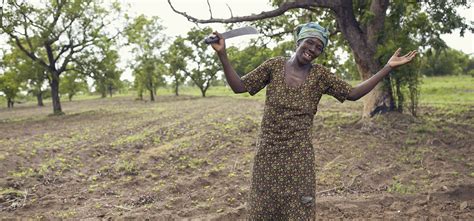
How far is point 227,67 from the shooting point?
103 inches

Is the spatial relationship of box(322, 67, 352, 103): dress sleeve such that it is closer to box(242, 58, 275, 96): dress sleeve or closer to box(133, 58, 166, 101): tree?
box(242, 58, 275, 96): dress sleeve

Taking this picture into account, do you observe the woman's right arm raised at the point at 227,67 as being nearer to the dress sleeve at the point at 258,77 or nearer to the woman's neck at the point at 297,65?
the dress sleeve at the point at 258,77

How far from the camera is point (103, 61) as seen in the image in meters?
21.4

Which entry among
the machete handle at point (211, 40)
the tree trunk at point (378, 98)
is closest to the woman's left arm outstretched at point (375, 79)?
the machete handle at point (211, 40)

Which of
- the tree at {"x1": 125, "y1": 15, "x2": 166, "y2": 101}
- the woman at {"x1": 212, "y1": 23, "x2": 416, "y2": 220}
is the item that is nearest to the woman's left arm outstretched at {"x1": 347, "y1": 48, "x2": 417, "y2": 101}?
the woman at {"x1": 212, "y1": 23, "x2": 416, "y2": 220}

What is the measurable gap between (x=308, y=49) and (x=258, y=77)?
1.22ft

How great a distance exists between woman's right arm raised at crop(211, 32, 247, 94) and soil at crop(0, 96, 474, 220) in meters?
2.36

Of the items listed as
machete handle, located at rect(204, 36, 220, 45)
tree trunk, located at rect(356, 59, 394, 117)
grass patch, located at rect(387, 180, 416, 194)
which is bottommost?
grass patch, located at rect(387, 180, 416, 194)

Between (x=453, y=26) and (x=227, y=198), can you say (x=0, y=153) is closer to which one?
(x=227, y=198)

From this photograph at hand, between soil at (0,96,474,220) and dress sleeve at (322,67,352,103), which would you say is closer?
dress sleeve at (322,67,352,103)

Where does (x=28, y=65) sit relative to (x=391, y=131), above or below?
above

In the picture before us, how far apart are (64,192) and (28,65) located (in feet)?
54.9

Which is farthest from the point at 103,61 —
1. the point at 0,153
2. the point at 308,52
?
the point at 308,52

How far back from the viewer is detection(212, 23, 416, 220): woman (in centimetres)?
269
